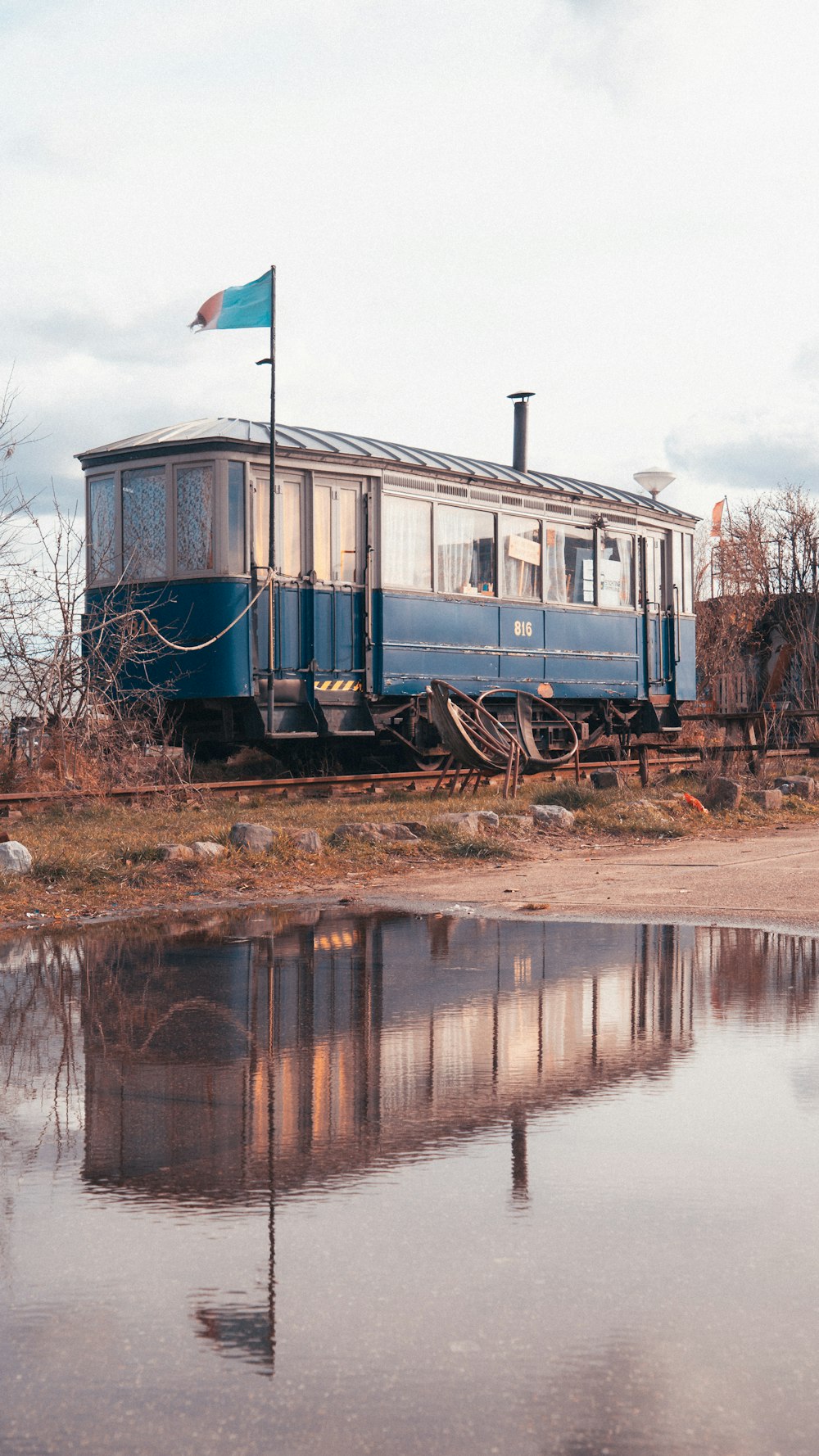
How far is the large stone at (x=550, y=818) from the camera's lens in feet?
42.1

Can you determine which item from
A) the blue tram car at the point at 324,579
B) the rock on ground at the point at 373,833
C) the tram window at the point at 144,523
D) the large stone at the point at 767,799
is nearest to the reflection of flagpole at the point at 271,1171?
the rock on ground at the point at 373,833

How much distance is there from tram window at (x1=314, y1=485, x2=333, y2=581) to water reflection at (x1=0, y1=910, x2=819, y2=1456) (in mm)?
8728

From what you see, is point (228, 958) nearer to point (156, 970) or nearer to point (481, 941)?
point (156, 970)

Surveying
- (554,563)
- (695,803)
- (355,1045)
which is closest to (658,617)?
(554,563)

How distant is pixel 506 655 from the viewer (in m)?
18.6

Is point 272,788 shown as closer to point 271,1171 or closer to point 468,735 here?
point 468,735

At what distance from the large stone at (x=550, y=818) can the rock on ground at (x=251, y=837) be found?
2990 mm

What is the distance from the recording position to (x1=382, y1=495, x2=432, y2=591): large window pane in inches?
665

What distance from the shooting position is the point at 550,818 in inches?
508

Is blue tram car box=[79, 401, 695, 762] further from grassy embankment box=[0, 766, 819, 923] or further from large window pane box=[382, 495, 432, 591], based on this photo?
grassy embankment box=[0, 766, 819, 923]

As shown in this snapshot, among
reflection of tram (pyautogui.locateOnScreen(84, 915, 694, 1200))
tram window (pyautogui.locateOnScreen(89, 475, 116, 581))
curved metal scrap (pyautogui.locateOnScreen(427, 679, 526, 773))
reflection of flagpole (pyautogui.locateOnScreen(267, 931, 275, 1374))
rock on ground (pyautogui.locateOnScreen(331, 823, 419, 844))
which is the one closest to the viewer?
reflection of flagpole (pyautogui.locateOnScreen(267, 931, 275, 1374))

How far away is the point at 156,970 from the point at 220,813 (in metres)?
6.69

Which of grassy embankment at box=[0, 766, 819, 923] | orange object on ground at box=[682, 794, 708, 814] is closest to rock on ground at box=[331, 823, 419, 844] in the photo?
grassy embankment at box=[0, 766, 819, 923]

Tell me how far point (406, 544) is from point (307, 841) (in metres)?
7.14
